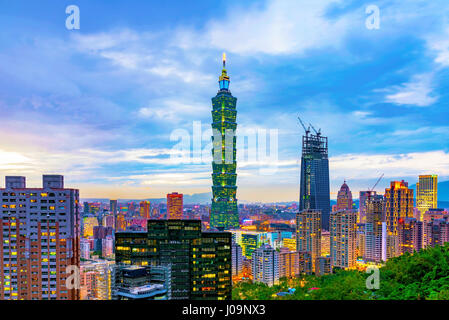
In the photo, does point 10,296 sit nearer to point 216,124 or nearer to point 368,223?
point 368,223

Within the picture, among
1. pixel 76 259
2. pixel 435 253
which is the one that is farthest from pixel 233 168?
pixel 435 253

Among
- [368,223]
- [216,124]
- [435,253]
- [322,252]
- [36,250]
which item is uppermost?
[216,124]

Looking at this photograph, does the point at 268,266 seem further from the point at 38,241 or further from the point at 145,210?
the point at 38,241

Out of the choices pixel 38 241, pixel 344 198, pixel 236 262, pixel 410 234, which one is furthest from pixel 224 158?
pixel 38 241

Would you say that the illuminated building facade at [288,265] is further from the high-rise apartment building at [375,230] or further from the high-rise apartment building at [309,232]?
the high-rise apartment building at [375,230]
